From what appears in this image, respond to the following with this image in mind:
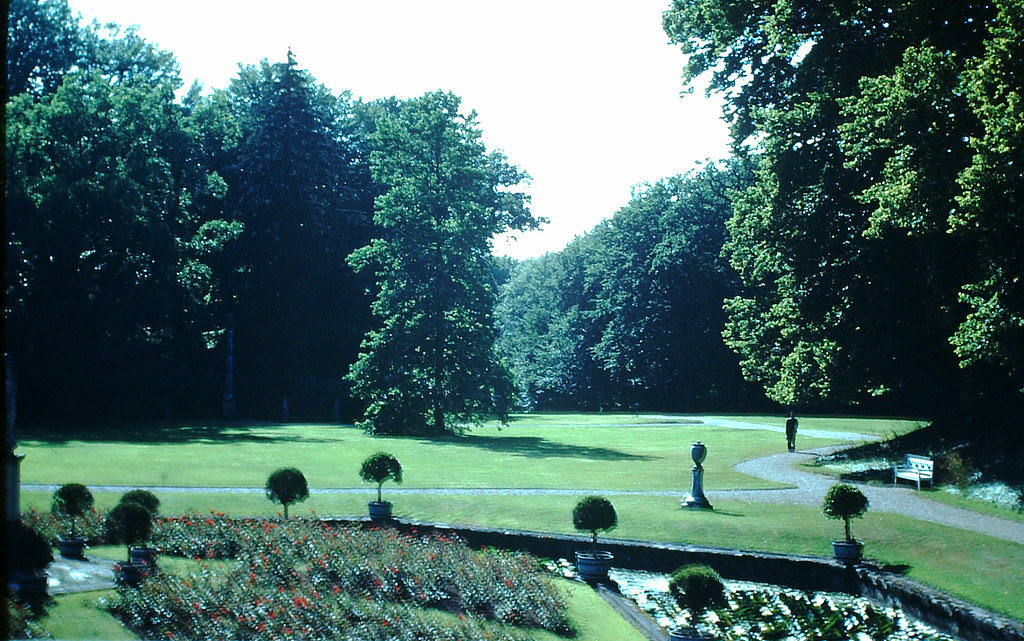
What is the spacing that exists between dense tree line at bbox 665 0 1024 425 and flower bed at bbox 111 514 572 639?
13.9 meters

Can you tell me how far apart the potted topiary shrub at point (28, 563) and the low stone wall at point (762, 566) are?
7879mm

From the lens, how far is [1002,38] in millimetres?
21781

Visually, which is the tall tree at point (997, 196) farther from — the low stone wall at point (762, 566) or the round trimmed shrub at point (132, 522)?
the round trimmed shrub at point (132, 522)

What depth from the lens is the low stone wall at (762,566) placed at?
50.4ft

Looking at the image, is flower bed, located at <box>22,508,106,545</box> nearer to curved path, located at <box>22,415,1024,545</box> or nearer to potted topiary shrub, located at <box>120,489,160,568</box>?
→ potted topiary shrub, located at <box>120,489,160,568</box>

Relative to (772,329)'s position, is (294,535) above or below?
below

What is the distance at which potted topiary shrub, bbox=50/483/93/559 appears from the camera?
1578cm

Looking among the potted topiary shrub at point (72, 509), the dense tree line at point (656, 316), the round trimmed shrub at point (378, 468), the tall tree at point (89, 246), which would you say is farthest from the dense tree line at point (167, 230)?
the potted topiary shrub at point (72, 509)

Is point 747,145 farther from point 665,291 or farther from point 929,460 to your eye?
point 665,291

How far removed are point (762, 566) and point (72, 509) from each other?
1184cm

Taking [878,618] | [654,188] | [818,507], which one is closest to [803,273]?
[818,507]

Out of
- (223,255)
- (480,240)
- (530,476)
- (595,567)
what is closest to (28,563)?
(595,567)

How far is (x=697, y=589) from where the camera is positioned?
13336 mm

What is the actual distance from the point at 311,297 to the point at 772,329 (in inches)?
1356
